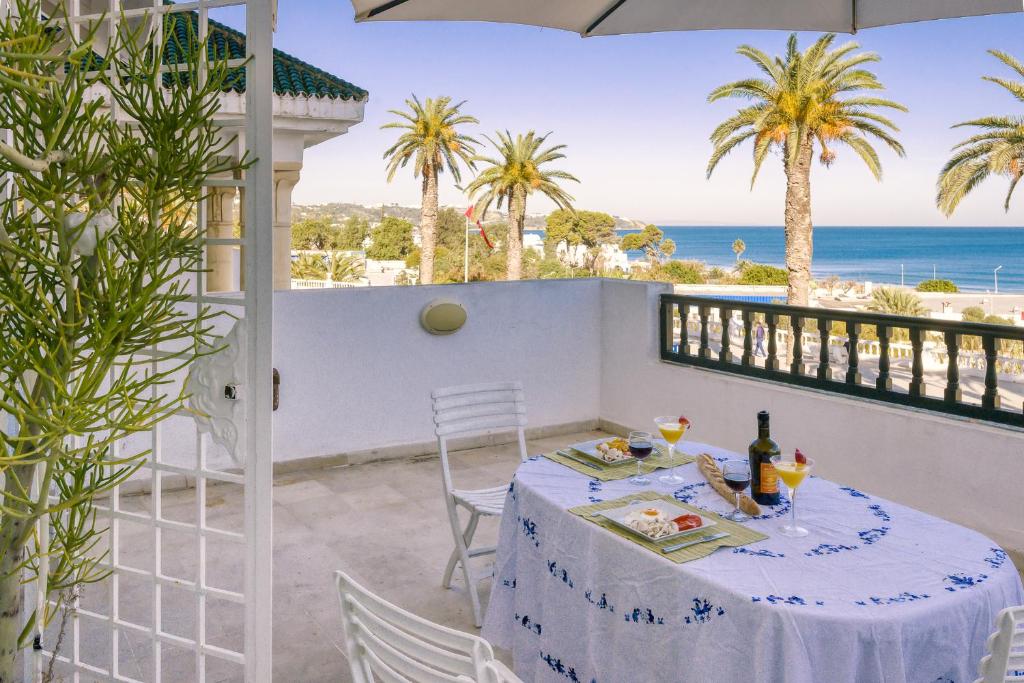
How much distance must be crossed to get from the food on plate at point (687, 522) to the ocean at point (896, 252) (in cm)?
4469

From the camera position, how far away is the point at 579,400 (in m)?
6.29

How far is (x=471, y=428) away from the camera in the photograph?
3531 mm

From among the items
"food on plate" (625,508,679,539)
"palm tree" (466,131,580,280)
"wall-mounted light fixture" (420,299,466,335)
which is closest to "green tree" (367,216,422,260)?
"palm tree" (466,131,580,280)

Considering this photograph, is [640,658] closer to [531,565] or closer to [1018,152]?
[531,565]

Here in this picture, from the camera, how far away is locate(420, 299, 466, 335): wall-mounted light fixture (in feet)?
18.1

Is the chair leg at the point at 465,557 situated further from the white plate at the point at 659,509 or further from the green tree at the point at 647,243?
the green tree at the point at 647,243

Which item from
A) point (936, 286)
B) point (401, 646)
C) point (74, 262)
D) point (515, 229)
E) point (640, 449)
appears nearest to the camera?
point (401, 646)

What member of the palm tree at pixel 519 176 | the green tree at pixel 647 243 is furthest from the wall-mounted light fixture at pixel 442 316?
the green tree at pixel 647 243

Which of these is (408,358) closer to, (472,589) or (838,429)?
(472,589)

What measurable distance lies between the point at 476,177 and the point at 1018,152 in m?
15.8

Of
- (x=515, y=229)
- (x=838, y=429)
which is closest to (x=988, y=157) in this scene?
(x=515, y=229)

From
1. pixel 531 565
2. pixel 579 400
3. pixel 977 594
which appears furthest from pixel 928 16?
pixel 579 400

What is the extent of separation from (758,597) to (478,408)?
1.96 meters

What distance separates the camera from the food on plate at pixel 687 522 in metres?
2.13
